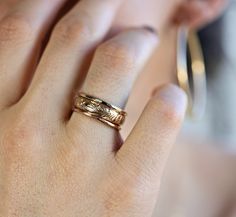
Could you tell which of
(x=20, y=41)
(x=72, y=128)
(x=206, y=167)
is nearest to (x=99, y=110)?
(x=72, y=128)

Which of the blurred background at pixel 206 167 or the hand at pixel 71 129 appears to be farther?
the blurred background at pixel 206 167

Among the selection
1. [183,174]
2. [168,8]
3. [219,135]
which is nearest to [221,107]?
[219,135]

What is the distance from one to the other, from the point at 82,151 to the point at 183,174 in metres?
0.55

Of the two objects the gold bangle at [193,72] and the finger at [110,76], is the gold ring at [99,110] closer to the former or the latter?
the finger at [110,76]

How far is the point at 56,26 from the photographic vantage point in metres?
0.67

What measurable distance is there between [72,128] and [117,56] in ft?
0.39

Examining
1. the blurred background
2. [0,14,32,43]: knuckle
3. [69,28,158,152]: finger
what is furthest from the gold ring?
the blurred background

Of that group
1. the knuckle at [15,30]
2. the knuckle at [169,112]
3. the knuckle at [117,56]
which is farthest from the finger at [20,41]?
the knuckle at [169,112]

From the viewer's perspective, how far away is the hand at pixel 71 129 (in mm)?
598

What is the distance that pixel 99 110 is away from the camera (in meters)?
0.61

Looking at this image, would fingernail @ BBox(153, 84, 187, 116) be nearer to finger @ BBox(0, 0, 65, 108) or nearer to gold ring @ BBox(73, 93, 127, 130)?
gold ring @ BBox(73, 93, 127, 130)

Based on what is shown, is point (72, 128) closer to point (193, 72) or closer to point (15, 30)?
point (15, 30)

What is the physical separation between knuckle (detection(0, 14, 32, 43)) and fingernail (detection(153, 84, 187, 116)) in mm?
204

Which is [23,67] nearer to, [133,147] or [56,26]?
[56,26]
